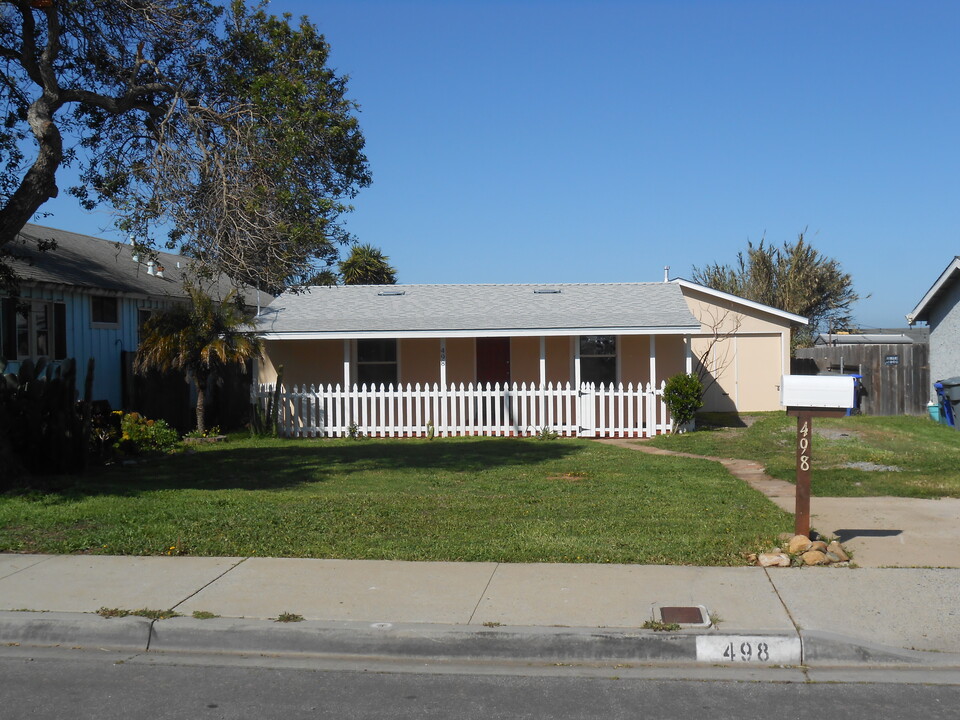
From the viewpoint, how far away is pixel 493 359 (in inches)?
823

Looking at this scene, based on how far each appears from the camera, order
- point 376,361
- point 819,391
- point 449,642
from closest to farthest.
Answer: point 449,642 < point 819,391 < point 376,361

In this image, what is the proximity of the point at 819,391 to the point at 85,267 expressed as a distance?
1728cm

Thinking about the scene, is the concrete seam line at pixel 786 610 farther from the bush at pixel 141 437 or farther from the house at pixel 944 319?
the house at pixel 944 319

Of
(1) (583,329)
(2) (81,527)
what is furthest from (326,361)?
(2) (81,527)

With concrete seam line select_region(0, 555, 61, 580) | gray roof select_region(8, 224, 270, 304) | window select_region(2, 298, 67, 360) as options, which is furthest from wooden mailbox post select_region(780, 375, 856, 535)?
window select_region(2, 298, 67, 360)

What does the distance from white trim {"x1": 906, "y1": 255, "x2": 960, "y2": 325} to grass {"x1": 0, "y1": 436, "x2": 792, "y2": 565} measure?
9090 millimetres

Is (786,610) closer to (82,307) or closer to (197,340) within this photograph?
(197,340)

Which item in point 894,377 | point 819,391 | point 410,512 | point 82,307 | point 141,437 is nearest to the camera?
point 819,391

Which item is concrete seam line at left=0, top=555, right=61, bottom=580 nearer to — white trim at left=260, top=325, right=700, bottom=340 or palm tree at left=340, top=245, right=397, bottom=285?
white trim at left=260, top=325, right=700, bottom=340

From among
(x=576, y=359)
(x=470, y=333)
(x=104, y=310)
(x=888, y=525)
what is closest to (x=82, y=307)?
(x=104, y=310)

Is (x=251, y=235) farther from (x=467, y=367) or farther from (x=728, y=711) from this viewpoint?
(x=467, y=367)

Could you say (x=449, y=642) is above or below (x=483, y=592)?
below

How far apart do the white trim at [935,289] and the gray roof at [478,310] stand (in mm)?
5459

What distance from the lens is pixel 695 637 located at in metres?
5.77
